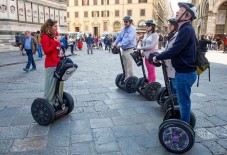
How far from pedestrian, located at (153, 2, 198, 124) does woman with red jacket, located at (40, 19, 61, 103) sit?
1.89m

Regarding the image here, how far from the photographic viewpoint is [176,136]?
10.3 feet

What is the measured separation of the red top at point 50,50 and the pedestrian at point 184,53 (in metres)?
1.86

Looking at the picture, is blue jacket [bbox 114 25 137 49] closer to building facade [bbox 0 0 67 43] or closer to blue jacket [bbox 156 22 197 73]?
blue jacket [bbox 156 22 197 73]

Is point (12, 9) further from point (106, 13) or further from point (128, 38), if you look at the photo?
point (106, 13)

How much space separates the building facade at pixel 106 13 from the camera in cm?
5706

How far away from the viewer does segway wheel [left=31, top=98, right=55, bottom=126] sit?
13.2ft

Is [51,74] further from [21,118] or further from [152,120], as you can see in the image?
[152,120]

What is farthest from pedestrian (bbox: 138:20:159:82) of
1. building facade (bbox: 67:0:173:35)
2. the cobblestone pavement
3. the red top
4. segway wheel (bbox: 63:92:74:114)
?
building facade (bbox: 67:0:173:35)

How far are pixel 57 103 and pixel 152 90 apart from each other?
2267 millimetres

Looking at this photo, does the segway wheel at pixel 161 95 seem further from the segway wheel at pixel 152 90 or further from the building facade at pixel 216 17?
the building facade at pixel 216 17

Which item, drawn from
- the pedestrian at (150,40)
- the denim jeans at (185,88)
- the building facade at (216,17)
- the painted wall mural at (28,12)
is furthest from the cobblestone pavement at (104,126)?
the building facade at (216,17)

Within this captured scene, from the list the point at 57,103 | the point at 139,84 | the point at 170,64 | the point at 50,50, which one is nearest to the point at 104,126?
the point at 57,103

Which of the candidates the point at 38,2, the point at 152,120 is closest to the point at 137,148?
the point at 152,120

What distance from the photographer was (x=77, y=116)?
459cm
